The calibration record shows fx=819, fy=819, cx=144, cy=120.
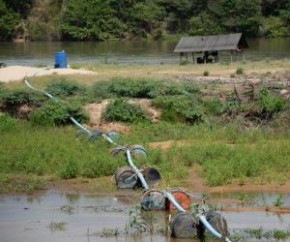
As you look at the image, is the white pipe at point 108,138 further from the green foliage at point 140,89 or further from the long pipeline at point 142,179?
the green foliage at point 140,89

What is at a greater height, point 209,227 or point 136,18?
point 209,227

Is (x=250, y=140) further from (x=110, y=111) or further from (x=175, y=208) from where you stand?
(x=175, y=208)

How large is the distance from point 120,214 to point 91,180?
2.59 meters

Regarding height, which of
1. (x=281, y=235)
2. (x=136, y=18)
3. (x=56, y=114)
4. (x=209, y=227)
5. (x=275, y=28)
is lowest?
(x=275, y=28)

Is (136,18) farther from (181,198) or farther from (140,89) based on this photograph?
(181,198)

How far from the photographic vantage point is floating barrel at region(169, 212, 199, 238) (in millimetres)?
10797

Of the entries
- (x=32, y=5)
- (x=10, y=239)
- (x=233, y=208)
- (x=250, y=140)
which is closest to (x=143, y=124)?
(x=250, y=140)

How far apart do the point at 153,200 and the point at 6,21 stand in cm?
6307

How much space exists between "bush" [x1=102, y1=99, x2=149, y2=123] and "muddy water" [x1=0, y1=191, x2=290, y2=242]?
671 centimetres

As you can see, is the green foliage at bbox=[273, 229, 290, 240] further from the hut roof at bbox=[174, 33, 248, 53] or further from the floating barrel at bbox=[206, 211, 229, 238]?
the hut roof at bbox=[174, 33, 248, 53]

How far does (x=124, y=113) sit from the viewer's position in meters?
20.5

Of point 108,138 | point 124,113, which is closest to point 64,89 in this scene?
point 124,113

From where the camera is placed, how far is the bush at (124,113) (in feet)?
67.1

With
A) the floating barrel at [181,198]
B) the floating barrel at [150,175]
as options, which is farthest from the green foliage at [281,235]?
the floating barrel at [150,175]
